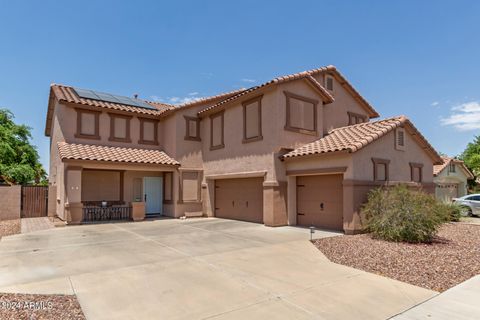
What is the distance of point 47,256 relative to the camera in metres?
7.96

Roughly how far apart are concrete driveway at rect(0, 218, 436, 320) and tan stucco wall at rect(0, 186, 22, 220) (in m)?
8.42

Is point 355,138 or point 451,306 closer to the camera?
point 451,306

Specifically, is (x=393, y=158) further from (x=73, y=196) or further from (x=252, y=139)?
(x=73, y=196)

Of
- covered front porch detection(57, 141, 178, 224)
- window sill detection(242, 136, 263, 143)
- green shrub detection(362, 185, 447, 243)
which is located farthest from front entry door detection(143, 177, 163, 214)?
green shrub detection(362, 185, 447, 243)

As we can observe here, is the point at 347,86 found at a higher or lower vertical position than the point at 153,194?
higher

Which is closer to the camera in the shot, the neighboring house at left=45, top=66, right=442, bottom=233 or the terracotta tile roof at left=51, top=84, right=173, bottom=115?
the neighboring house at left=45, top=66, right=442, bottom=233

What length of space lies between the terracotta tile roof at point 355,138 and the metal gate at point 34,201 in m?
14.6

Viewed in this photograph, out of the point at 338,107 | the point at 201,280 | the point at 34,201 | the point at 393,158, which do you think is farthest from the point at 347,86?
the point at 34,201

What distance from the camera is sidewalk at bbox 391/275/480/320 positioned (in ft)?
14.9

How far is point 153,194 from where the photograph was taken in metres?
18.3

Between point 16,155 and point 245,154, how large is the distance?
92.5ft

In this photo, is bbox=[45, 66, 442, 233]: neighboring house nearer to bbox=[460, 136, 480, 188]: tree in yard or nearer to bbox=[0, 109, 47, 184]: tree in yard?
bbox=[0, 109, 47, 184]: tree in yard

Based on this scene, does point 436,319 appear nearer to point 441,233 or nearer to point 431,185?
point 441,233

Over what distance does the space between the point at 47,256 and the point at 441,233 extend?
13394 mm
